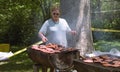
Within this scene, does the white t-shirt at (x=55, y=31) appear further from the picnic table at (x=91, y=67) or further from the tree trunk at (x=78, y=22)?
the tree trunk at (x=78, y=22)

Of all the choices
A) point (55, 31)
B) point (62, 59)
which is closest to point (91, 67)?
point (62, 59)

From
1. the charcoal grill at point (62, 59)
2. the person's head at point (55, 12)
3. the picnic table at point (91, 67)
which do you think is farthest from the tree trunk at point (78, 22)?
the picnic table at point (91, 67)

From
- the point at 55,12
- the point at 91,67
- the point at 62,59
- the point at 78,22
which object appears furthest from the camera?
the point at 78,22

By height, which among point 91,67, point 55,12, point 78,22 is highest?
point 55,12

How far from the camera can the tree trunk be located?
12.1m

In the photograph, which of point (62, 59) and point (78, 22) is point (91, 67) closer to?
point (62, 59)

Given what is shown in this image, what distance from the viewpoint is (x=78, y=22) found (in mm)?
12312

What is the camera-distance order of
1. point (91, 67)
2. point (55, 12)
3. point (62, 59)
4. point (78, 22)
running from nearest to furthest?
point (91, 67), point (62, 59), point (55, 12), point (78, 22)

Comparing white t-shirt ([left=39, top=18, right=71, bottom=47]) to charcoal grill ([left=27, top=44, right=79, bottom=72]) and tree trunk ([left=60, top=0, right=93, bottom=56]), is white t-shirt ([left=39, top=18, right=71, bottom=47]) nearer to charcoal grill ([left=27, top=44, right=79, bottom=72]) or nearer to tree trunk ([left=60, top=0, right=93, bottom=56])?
charcoal grill ([left=27, top=44, right=79, bottom=72])

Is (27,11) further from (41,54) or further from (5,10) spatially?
(41,54)

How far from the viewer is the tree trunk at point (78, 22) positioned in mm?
12141

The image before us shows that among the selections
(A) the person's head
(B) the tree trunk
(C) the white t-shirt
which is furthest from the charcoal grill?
(B) the tree trunk

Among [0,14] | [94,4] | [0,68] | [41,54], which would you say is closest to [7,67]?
[0,68]

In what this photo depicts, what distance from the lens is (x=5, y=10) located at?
73.8 feet
